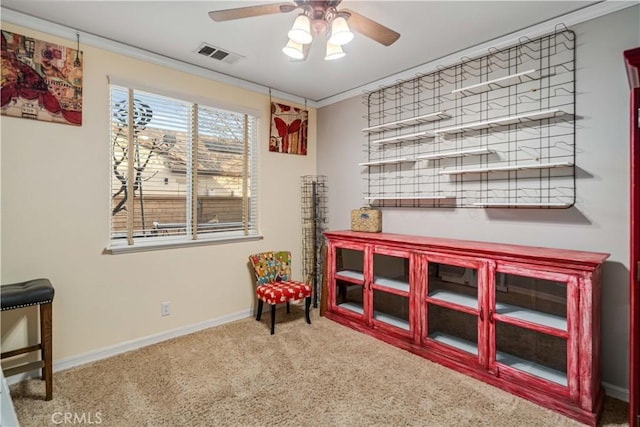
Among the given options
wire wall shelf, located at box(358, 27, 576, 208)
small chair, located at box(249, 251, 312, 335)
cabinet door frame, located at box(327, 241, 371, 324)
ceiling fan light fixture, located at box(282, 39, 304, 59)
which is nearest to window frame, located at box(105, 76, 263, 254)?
small chair, located at box(249, 251, 312, 335)

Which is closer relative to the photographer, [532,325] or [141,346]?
[532,325]

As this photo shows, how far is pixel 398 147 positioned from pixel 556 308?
1908mm

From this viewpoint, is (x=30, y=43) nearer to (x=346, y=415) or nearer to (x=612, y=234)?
(x=346, y=415)

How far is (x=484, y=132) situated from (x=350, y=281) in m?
1.78

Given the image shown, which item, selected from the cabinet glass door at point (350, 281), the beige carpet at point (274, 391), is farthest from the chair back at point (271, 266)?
the beige carpet at point (274, 391)

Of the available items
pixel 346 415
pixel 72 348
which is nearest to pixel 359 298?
pixel 346 415

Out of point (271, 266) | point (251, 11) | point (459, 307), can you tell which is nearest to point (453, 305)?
point (459, 307)

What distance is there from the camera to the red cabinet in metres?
1.89

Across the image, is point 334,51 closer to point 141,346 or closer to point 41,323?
point 41,323

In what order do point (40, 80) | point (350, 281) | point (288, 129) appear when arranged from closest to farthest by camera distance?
point (40, 80) → point (350, 281) → point (288, 129)

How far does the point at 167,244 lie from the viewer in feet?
9.66

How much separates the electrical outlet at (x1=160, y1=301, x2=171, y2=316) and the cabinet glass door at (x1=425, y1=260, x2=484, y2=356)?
7.41 feet

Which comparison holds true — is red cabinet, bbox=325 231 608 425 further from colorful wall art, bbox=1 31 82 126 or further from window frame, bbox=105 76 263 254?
colorful wall art, bbox=1 31 82 126

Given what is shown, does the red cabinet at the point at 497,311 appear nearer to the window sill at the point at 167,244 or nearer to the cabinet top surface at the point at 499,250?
the cabinet top surface at the point at 499,250
